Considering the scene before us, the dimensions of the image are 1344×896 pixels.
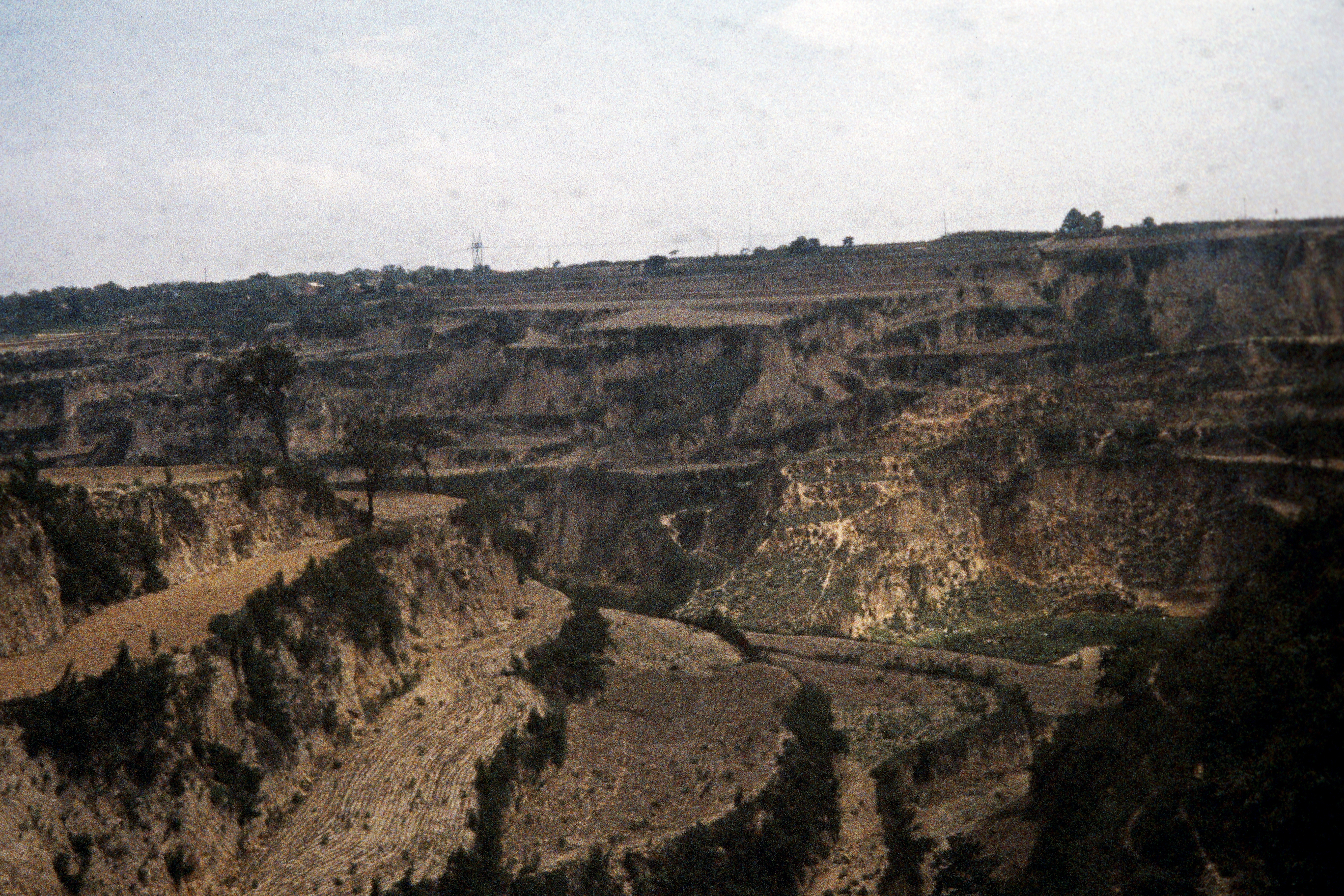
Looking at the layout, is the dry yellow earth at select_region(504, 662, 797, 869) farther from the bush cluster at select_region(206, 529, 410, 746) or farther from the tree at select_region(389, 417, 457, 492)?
the tree at select_region(389, 417, 457, 492)

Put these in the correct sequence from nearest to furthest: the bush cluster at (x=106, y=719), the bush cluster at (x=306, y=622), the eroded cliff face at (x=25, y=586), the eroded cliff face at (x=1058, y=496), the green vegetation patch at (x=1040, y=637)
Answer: the eroded cliff face at (x=1058, y=496)
the bush cluster at (x=106, y=719)
the eroded cliff face at (x=25, y=586)
the bush cluster at (x=306, y=622)
the green vegetation patch at (x=1040, y=637)

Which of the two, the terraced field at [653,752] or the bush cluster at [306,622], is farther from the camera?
the terraced field at [653,752]

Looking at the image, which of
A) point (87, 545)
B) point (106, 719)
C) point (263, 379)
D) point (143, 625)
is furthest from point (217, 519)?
point (263, 379)

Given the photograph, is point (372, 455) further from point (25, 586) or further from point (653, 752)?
point (25, 586)

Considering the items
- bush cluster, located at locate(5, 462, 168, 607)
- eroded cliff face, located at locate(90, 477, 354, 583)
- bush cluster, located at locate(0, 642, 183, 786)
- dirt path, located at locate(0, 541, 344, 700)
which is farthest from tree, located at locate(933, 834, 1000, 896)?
bush cluster, located at locate(5, 462, 168, 607)

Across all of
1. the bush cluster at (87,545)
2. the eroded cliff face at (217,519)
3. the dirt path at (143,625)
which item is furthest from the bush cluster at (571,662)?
the bush cluster at (87,545)

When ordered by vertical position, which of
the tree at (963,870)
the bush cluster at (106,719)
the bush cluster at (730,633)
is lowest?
the tree at (963,870)

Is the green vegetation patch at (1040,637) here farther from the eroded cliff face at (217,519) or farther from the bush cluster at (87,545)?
the bush cluster at (87,545)

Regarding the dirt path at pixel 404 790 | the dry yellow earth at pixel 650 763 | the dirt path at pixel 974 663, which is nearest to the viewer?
the dirt path at pixel 404 790
